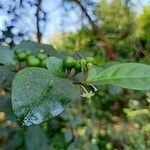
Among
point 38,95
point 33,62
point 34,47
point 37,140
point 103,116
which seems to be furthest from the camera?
point 103,116

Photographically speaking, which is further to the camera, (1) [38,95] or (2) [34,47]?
(2) [34,47]

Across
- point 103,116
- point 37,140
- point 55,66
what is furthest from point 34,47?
point 103,116

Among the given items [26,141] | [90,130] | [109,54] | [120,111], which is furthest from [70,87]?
[120,111]

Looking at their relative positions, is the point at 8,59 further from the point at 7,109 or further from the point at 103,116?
the point at 103,116

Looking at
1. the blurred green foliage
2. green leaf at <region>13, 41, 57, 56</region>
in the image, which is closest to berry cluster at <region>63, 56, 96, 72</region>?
green leaf at <region>13, 41, 57, 56</region>

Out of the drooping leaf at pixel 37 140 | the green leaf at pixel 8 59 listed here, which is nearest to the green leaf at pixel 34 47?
the green leaf at pixel 8 59

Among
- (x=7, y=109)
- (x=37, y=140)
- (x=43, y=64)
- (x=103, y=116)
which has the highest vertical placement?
(x=43, y=64)

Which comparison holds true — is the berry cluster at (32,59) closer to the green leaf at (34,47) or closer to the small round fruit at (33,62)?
the small round fruit at (33,62)

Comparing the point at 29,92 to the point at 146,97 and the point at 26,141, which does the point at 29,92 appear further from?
the point at 146,97
